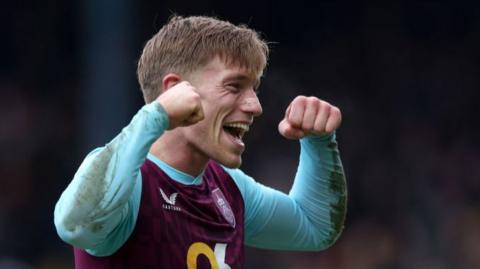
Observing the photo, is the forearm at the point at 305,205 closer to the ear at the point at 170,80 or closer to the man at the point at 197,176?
the man at the point at 197,176

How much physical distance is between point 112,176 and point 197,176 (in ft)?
1.80

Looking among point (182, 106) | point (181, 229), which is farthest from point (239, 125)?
point (182, 106)

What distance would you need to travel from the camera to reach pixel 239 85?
312 cm

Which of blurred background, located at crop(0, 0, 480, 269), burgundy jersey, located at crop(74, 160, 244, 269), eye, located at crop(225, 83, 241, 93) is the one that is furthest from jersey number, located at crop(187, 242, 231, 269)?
blurred background, located at crop(0, 0, 480, 269)

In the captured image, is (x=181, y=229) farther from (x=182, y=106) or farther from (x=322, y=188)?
(x=322, y=188)

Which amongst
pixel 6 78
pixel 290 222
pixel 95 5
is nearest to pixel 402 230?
pixel 95 5

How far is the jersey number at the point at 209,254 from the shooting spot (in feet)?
9.96

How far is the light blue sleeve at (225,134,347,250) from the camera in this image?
3.42 m

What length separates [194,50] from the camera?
3.12 meters

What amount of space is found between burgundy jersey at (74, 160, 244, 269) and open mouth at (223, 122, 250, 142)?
172 millimetres

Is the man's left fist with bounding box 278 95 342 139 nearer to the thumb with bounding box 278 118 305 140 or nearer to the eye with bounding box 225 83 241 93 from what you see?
the thumb with bounding box 278 118 305 140

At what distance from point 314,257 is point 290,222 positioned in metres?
3.12

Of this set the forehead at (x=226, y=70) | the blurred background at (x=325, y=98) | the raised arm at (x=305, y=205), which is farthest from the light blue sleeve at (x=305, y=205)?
the blurred background at (x=325, y=98)

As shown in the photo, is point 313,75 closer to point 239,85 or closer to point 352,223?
point 352,223
